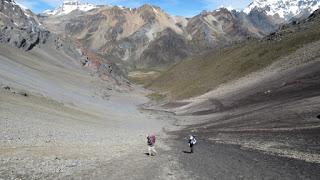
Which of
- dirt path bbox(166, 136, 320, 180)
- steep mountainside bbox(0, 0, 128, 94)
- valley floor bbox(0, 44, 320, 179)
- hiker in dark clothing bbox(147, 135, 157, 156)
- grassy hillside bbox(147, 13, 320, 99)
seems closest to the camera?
dirt path bbox(166, 136, 320, 180)

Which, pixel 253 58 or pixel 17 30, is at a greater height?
pixel 17 30

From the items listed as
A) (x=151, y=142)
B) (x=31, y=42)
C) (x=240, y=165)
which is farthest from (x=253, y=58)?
(x=240, y=165)

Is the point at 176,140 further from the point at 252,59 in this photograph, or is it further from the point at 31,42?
the point at 31,42

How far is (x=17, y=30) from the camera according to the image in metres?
163

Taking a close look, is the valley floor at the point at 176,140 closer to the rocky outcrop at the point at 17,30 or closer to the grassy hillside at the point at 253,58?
the grassy hillside at the point at 253,58

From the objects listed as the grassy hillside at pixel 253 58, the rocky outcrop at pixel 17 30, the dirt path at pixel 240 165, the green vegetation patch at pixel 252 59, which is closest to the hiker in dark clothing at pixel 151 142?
the dirt path at pixel 240 165

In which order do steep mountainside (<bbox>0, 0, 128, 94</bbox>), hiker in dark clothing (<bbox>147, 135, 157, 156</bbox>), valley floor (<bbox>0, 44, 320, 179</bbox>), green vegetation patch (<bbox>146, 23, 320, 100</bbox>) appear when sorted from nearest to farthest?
valley floor (<bbox>0, 44, 320, 179</bbox>), hiker in dark clothing (<bbox>147, 135, 157, 156</bbox>), green vegetation patch (<bbox>146, 23, 320, 100</bbox>), steep mountainside (<bbox>0, 0, 128, 94</bbox>)

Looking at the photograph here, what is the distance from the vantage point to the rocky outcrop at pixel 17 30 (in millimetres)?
153500

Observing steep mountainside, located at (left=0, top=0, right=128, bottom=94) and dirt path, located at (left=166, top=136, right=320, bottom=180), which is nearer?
dirt path, located at (left=166, top=136, right=320, bottom=180)

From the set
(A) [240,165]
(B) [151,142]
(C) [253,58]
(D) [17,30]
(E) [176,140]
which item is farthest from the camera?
(D) [17,30]

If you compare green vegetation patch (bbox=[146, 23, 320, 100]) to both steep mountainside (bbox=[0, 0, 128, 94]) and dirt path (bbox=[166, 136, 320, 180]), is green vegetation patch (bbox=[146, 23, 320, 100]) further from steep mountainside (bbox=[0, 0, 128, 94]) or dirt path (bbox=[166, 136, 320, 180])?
dirt path (bbox=[166, 136, 320, 180])

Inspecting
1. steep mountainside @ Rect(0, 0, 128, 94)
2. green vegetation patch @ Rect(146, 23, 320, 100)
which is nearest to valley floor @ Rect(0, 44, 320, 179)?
green vegetation patch @ Rect(146, 23, 320, 100)

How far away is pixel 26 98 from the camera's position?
76312mm

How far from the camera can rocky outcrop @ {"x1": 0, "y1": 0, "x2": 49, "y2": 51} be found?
153500mm
